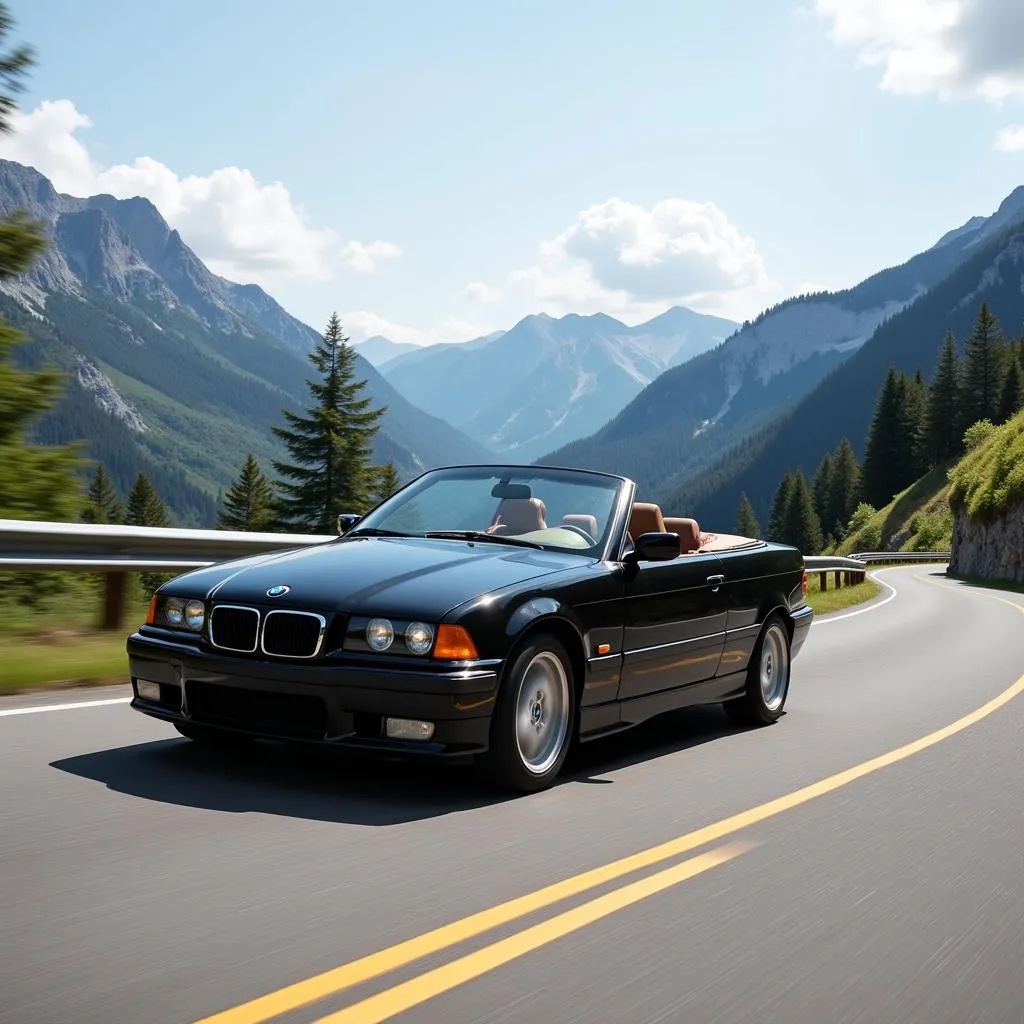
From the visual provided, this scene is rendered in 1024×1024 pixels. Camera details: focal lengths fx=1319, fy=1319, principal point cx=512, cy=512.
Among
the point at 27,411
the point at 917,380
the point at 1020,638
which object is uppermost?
the point at 917,380

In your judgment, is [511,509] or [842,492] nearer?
[511,509]

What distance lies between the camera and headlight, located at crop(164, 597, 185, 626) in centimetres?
578

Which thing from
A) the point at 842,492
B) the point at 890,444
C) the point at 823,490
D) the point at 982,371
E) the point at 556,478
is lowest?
the point at 556,478

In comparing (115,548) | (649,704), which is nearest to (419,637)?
(649,704)

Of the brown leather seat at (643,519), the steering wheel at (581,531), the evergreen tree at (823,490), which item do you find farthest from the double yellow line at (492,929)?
the evergreen tree at (823,490)

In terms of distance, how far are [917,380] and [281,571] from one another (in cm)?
11697

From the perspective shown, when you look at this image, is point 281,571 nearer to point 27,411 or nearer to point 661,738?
point 661,738

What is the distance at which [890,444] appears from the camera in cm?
10912

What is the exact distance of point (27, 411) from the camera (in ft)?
50.7

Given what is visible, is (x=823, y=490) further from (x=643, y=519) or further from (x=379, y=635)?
(x=379, y=635)

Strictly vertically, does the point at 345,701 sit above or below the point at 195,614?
below

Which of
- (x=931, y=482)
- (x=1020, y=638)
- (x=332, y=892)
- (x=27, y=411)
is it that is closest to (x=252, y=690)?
(x=332, y=892)

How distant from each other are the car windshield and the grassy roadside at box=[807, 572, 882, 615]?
13.3 metres

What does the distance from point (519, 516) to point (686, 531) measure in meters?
1.60
